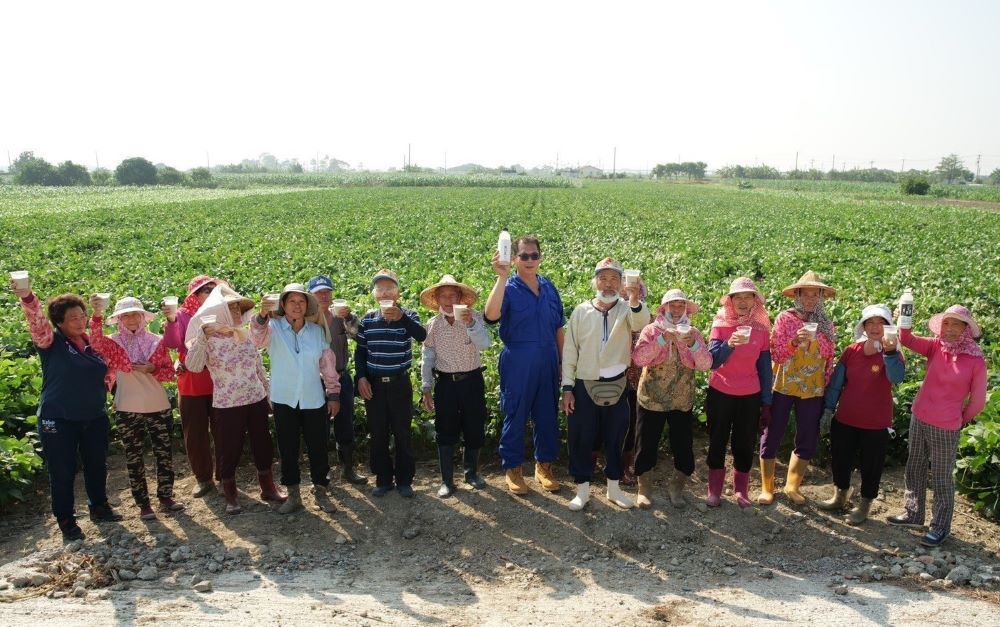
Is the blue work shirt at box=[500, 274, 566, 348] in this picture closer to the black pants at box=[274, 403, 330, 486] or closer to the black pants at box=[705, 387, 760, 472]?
the black pants at box=[705, 387, 760, 472]

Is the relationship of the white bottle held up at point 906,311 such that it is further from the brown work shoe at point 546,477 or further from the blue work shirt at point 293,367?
the blue work shirt at point 293,367

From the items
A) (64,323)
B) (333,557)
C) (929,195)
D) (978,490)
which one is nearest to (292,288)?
(64,323)

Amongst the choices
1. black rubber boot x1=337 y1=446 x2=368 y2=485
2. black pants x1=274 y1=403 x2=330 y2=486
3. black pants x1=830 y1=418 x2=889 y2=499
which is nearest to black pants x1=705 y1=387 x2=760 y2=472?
black pants x1=830 y1=418 x2=889 y2=499

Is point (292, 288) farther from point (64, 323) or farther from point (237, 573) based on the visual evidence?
point (237, 573)

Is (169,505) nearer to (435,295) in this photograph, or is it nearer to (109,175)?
(435,295)

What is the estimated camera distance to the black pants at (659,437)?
521cm

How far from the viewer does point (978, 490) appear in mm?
5262

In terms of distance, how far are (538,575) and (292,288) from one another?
2.70 m

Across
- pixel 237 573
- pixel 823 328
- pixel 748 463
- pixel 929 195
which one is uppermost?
pixel 929 195

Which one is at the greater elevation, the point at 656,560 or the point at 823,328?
the point at 823,328

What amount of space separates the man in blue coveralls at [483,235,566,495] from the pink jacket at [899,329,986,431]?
2.55m

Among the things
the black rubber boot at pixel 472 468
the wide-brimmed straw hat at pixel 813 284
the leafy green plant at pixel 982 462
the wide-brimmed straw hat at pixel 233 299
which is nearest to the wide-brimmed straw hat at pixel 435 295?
the black rubber boot at pixel 472 468

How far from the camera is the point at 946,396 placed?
4.74 m

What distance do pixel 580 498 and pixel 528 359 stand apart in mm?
1148
